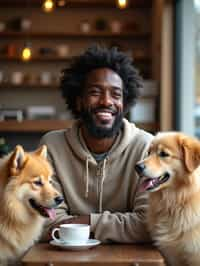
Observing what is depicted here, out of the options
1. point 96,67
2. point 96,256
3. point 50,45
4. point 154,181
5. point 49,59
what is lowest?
point 96,256

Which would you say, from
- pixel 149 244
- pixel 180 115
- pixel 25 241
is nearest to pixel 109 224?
pixel 149 244

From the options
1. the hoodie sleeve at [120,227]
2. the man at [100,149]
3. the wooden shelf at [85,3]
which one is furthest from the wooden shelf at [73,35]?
the hoodie sleeve at [120,227]

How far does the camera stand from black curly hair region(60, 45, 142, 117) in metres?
2.80

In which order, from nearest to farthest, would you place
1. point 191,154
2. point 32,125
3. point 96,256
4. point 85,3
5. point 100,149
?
point 96,256, point 191,154, point 100,149, point 32,125, point 85,3

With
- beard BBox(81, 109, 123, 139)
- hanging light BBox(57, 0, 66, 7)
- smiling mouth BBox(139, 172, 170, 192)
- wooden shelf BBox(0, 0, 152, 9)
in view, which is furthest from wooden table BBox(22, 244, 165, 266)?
wooden shelf BBox(0, 0, 152, 9)

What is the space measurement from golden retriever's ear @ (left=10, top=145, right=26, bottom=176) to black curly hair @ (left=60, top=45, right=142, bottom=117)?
74cm

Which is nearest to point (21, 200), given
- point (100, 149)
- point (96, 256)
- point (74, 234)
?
point (74, 234)

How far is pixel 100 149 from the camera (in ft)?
9.01

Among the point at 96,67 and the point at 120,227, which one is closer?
the point at 120,227

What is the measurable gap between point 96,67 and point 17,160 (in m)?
0.77

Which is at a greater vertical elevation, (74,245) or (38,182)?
(38,182)

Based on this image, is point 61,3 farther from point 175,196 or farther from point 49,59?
point 175,196

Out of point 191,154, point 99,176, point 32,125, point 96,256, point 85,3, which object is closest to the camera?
point 96,256

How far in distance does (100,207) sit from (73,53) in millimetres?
5860
